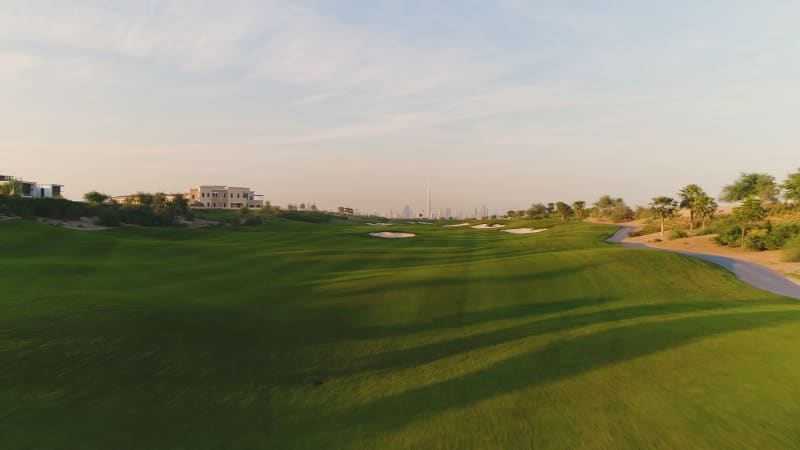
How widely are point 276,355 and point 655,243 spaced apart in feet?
184

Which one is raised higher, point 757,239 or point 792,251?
point 757,239

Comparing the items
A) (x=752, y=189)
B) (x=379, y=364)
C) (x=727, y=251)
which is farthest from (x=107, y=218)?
(x=752, y=189)

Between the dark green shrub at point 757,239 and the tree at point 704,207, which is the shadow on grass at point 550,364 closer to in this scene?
the dark green shrub at point 757,239

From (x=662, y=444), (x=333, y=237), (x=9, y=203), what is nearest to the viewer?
(x=662, y=444)

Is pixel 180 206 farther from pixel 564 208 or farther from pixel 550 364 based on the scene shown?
pixel 564 208

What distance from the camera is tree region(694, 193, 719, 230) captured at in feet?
181

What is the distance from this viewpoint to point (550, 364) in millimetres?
7758

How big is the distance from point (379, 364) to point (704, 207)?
2809 inches

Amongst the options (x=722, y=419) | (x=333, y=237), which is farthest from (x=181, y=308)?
(x=333, y=237)

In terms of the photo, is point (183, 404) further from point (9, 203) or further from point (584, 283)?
point (9, 203)

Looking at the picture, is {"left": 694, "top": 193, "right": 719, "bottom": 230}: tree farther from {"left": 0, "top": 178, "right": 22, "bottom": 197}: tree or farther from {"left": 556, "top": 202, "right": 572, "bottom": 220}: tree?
{"left": 0, "top": 178, "right": 22, "bottom": 197}: tree

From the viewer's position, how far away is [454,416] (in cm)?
571

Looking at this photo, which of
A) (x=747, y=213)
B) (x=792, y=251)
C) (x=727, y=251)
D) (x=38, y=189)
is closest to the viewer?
(x=792, y=251)

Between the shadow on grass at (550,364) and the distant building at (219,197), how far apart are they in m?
135
